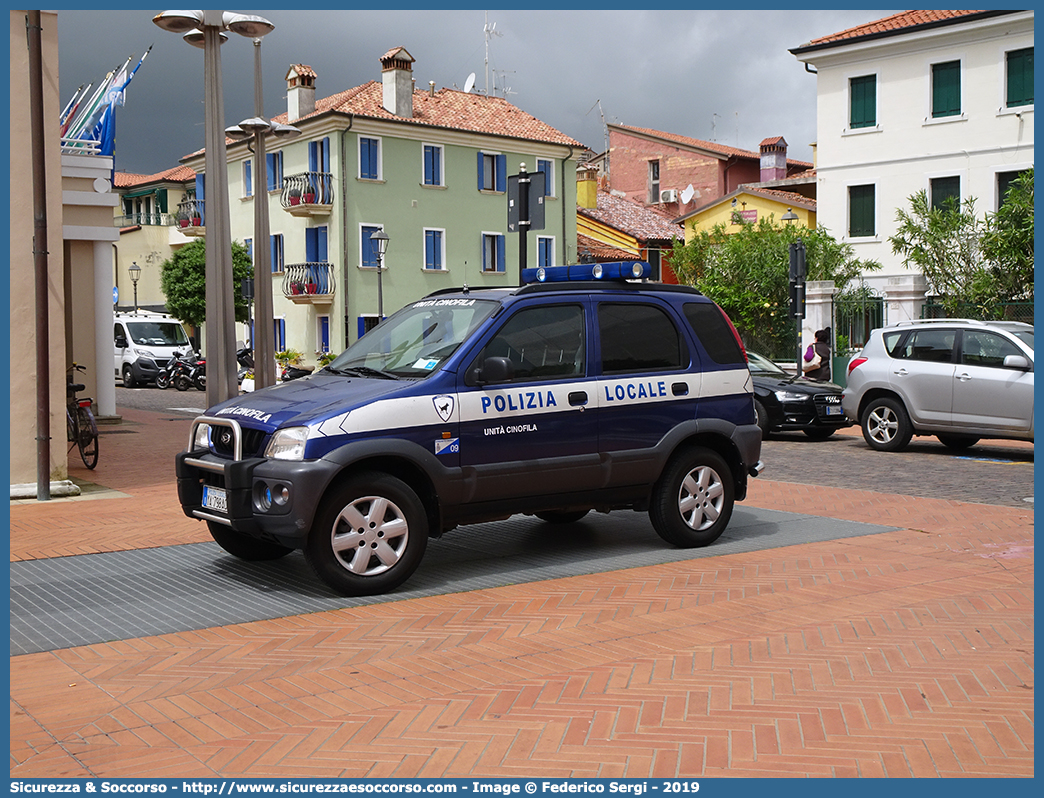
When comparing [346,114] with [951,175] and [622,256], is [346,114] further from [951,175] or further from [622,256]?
[951,175]

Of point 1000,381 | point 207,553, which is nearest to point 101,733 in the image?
point 207,553

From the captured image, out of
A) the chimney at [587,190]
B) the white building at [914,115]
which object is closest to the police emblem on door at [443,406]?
the white building at [914,115]

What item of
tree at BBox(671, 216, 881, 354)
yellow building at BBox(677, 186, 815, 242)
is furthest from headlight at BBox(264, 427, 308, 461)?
yellow building at BBox(677, 186, 815, 242)

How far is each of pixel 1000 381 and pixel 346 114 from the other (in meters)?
30.0

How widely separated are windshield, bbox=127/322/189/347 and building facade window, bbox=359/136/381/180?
28.7 ft

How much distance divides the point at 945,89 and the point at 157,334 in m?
26.3

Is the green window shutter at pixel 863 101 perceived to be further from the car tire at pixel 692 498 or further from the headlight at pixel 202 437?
the headlight at pixel 202 437

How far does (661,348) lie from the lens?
8305mm

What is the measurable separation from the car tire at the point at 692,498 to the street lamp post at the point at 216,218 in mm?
7299

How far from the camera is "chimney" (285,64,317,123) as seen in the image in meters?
43.3

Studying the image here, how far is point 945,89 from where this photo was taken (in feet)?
100

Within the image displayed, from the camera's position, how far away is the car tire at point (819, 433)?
1764 cm

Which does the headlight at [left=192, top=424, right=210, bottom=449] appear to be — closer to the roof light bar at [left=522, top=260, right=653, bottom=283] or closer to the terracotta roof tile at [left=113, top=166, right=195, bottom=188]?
the roof light bar at [left=522, top=260, right=653, bottom=283]
